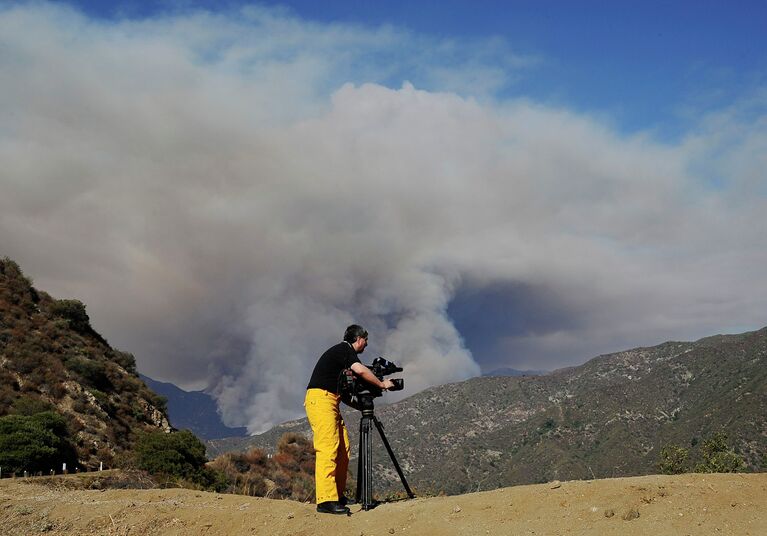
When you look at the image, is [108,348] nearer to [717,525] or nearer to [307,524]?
[307,524]

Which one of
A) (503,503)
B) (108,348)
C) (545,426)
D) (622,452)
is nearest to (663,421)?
(622,452)

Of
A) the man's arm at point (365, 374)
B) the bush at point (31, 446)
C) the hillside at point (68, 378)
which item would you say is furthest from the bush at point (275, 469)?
the man's arm at point (365, 374)

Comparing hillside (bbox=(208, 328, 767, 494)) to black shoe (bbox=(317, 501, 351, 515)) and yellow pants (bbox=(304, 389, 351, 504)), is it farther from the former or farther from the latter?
black shoe (bbox=(317, 501, 351, 515))

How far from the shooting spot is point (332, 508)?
7.91 meters

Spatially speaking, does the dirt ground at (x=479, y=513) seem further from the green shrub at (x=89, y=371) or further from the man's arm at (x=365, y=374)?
the green shrub at (x=89, y=371)

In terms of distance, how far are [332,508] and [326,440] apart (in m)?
0.89

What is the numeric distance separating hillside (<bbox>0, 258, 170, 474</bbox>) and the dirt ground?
46.6ft

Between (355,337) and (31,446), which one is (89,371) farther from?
(355,337)

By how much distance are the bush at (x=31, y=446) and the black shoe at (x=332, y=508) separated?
17323 mm

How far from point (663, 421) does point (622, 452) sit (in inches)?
934

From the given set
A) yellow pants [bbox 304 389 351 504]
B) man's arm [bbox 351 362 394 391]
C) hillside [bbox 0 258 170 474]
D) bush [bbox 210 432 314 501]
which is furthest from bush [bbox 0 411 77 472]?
man's arm [bbox 351 362 394 391]

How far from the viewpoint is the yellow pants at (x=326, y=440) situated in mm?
7977

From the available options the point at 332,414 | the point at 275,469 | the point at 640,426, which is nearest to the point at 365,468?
the point at 332,414

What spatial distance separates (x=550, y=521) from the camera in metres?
6.55
